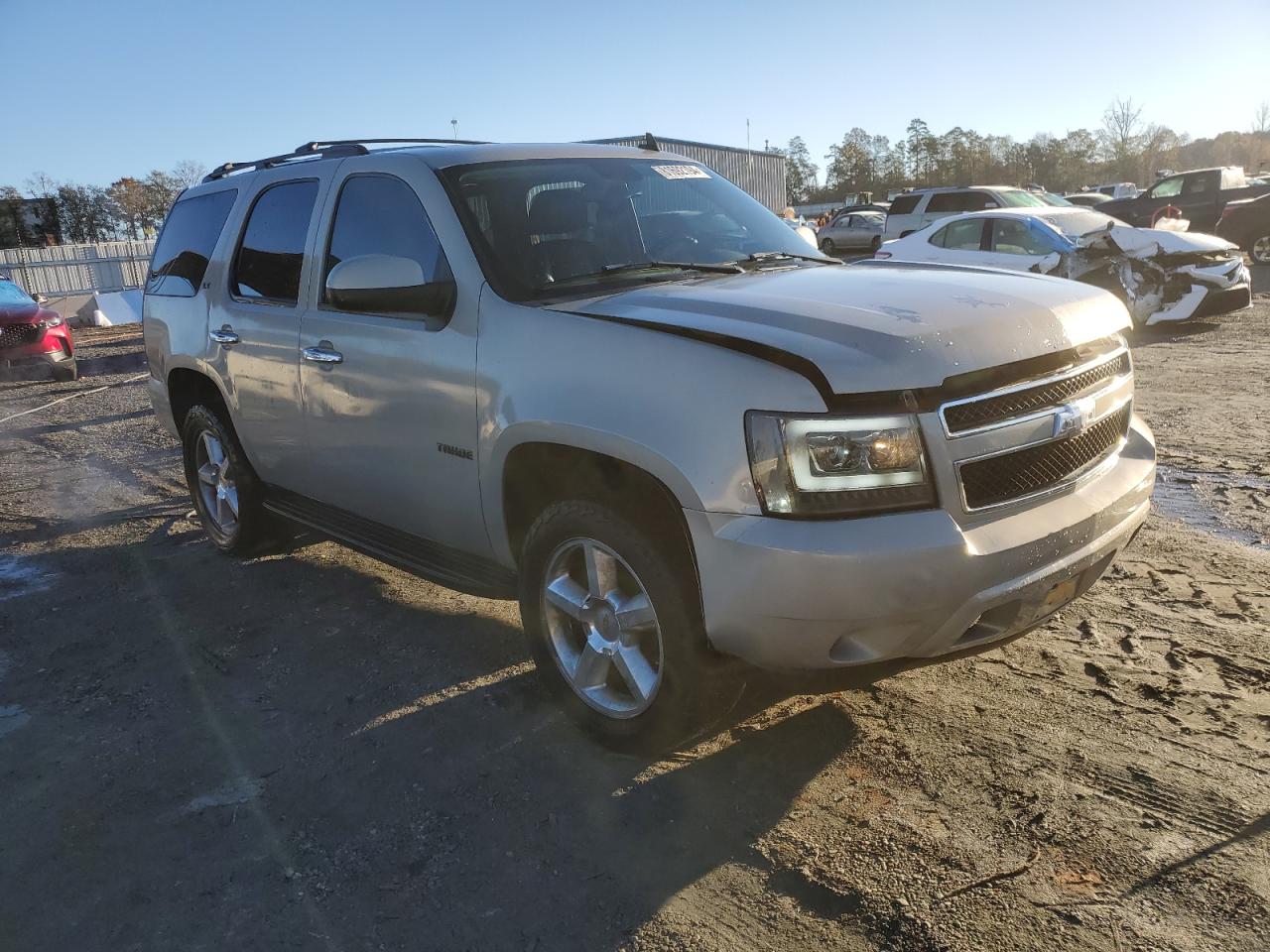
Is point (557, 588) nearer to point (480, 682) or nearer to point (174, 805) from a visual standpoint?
point (480, 682)

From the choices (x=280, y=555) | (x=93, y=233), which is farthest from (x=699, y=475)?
(x=93, y=233)

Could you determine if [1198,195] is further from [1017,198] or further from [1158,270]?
[1158,270]

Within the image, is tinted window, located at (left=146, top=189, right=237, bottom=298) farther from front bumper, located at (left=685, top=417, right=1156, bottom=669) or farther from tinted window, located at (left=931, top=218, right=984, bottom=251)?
tinted window, located at (left=931, top=218, right=984, bottom=251)

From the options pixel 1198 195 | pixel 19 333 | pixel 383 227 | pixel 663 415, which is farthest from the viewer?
pixel 1198 195

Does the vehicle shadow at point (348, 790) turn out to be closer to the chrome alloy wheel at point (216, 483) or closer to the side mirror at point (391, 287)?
the chrome alloy wheel at point (216, 483)

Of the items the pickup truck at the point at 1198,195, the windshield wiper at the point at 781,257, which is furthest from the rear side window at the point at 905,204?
the windshield wiper at the point at 781,257

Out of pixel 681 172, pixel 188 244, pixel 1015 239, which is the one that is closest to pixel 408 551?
pixel 681 172

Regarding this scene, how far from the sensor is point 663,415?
276 cm

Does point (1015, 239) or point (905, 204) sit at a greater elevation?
point (905, 204)

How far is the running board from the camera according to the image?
3621 mm

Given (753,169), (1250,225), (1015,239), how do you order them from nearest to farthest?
(1015,239) < (1250,225) < (753,169)

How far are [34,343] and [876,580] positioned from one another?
15850 mm

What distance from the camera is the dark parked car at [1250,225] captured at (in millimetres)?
19328

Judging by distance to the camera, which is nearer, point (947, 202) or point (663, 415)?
point (663, 415)
